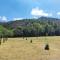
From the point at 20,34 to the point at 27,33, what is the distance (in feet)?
17.7

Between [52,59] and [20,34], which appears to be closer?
[52,59]

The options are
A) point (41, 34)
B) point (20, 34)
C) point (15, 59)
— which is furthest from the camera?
point (41, 34)

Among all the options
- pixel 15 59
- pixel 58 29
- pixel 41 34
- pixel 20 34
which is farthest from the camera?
pixel 58 29

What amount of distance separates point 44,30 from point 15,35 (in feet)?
94.1

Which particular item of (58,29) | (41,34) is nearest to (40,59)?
(41,34)

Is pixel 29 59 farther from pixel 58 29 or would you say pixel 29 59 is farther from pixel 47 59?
pixel 58 29

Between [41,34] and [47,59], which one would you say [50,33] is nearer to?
[41,34]

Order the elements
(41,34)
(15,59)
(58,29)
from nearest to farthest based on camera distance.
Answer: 1. (15,59)
2. (41,34)
3. (58,29)

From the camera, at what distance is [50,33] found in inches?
6836

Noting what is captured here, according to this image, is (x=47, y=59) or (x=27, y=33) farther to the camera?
(x=27, y=33)

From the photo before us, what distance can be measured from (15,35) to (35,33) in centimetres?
1489

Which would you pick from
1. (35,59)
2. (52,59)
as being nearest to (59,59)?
(52,59)

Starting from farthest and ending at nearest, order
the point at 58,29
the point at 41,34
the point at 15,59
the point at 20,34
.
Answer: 1. the point at 58,29
2. the point at 41,34
3. the point at 20,34
4. the point at 15,59

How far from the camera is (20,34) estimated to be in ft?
506
